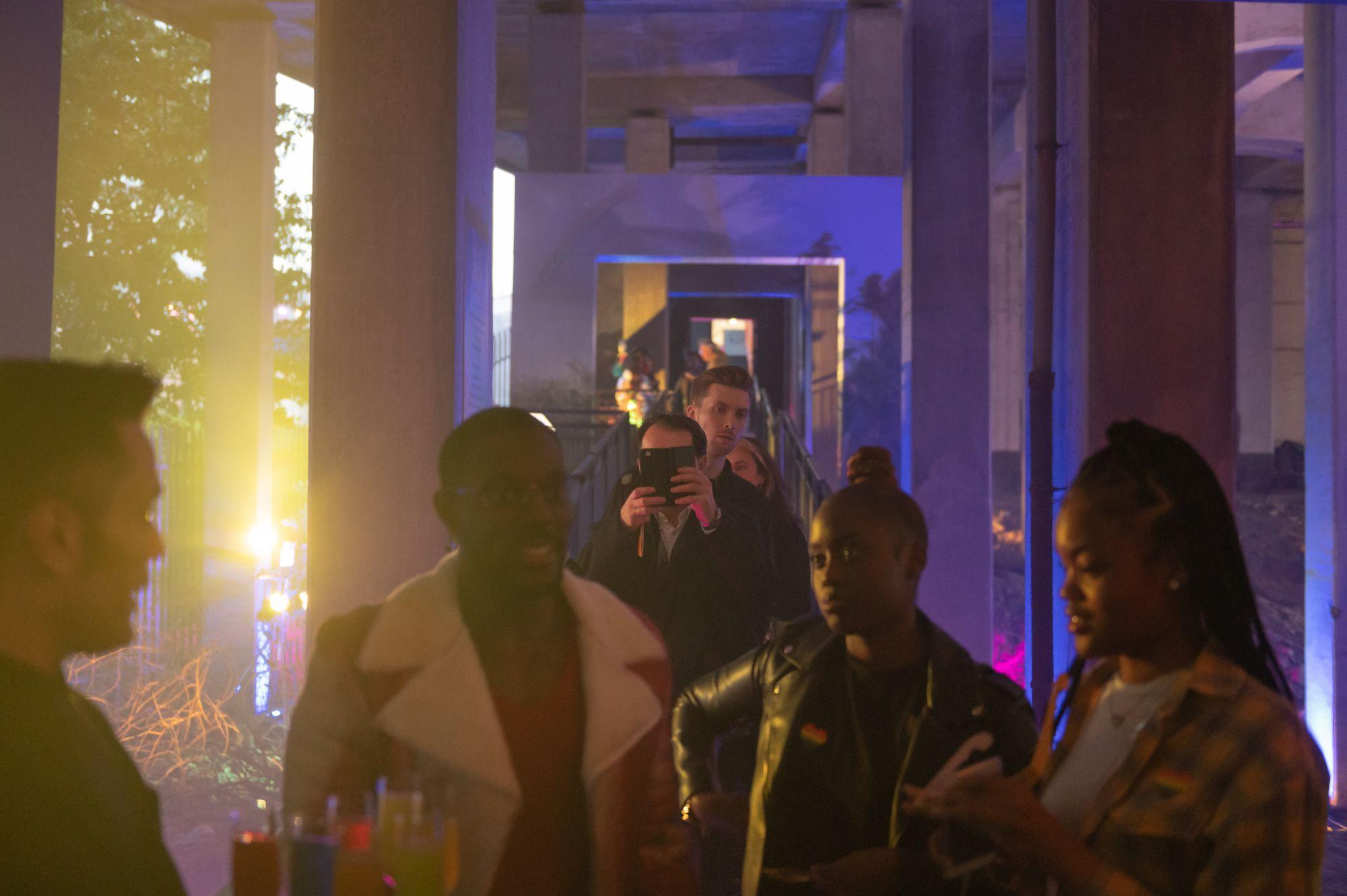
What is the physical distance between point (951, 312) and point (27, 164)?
7266 millimetres

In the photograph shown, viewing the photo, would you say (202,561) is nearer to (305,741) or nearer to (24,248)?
(24,248)

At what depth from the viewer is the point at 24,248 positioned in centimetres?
454

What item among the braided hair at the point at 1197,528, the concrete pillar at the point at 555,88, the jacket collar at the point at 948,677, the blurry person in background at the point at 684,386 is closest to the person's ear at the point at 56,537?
the jacket collar at the point at 948,677

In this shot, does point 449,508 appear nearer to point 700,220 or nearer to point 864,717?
point 864,717

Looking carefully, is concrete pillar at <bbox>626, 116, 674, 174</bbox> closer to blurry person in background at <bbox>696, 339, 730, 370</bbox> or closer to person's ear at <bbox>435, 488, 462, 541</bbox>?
blurry person in background at <bbox>696, 339, 730, 370</bbox>

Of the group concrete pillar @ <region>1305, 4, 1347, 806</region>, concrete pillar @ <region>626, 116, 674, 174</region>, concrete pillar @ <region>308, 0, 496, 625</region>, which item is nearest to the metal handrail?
concrete pillar @ <region>308, 0, 496, 625</region>

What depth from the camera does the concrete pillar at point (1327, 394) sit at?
8.04m

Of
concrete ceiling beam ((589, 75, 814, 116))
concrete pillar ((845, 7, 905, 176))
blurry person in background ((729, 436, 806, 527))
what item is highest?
concrete ceiling beam ((589, 75, 814, 116))

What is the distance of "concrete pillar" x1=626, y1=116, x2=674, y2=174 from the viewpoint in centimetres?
2262

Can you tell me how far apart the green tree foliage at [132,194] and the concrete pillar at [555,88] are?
9487 mm

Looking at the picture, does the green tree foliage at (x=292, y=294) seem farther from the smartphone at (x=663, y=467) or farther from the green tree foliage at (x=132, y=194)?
the smartphone at (x=663, y=467)

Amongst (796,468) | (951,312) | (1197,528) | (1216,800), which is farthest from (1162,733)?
(796,468)

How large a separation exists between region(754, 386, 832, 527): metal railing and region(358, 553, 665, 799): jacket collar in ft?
15.1

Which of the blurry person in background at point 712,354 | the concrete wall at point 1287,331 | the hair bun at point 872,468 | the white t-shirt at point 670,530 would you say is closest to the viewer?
the hair bun at point 872,468
